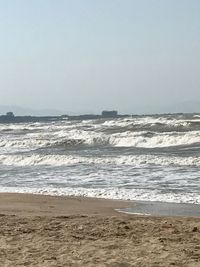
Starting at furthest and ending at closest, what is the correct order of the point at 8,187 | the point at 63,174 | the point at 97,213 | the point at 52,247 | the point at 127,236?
the point at 63,174
the point at 8,187
the point at 97,213
the point at 127,236
the point at 52,247

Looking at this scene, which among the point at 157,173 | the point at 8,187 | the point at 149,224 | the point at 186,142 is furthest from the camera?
the point at 186,142

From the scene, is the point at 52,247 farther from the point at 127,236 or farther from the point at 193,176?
the point at 193,176

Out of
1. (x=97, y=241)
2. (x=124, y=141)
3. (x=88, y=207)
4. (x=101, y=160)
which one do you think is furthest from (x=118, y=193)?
(x=124, y=141)

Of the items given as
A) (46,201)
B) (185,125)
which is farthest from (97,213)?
Result: (185,125)

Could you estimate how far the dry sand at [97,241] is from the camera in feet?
18.7

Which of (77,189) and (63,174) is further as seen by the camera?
(63,174)

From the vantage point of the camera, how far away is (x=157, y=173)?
16438 mm

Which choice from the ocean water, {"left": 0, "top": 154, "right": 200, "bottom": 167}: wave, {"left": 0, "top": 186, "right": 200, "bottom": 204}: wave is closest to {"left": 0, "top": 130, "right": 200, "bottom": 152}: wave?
the ocean water

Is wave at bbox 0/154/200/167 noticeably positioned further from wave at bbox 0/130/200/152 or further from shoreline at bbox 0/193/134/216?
wave at bbox 0/130/200/152

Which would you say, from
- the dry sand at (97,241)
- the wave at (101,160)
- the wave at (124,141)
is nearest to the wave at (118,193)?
the dry sand at (97,241)

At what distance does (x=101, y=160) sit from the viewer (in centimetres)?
2148

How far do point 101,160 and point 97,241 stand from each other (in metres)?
14.8

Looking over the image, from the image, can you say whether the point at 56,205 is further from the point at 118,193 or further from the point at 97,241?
the point at 97,241

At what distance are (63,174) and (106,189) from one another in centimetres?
443
